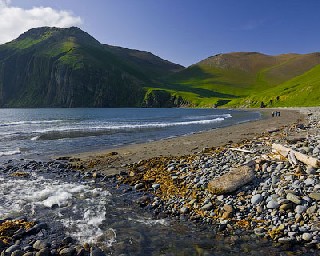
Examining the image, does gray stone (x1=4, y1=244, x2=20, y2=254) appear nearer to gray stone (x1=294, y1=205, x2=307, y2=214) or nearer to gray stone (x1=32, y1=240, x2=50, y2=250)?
gray stone (x1=32, y1=240, x2=50, y2=250)

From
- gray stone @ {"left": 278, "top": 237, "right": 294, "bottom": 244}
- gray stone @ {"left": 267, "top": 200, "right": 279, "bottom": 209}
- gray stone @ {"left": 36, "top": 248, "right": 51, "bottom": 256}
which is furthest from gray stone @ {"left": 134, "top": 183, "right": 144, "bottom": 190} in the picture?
gray stone @ {"left": 278, "top": 237, "right": 294, "bottom": 244}

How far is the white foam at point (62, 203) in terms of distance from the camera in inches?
523

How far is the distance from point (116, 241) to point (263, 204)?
686cm

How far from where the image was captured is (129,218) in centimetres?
1417

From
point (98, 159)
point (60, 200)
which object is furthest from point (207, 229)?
point (98, 159)

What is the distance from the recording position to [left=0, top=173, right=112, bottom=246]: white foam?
43.6 ft

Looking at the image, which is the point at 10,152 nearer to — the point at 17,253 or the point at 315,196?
the point at 17,253

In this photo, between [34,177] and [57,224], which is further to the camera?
[34,177]

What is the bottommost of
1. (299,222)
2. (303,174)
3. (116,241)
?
(116,241)

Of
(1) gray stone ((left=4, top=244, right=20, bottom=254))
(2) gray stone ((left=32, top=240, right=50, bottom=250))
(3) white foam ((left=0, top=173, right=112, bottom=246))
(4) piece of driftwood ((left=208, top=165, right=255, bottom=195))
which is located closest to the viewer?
(1) gray stone ((left=4, top=244, right=20, bottom=254))

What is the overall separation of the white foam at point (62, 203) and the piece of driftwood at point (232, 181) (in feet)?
19.3

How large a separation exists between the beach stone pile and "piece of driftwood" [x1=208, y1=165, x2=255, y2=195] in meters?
0.07

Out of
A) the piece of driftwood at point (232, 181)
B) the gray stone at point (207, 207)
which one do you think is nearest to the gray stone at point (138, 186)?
the piece of driftwood at point (232, 181)

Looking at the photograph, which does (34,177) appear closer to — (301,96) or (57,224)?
(57,224)
